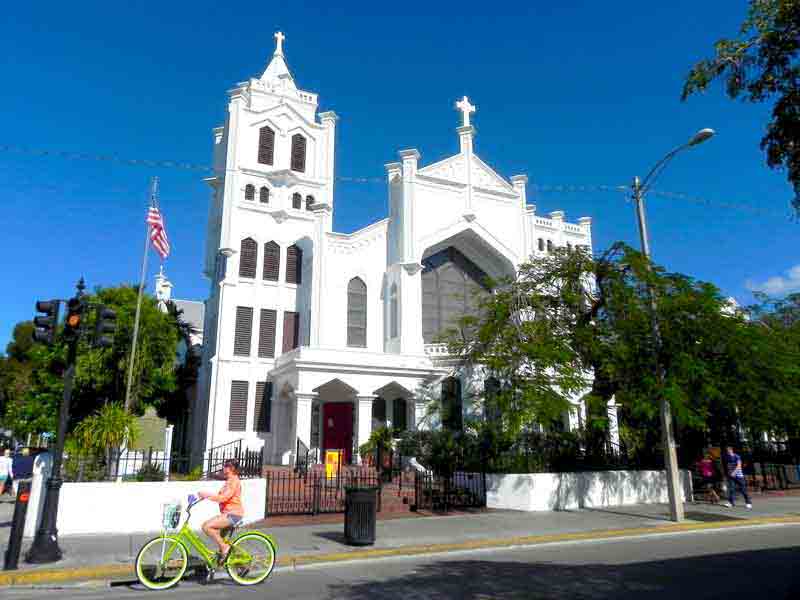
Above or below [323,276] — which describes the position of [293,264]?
above

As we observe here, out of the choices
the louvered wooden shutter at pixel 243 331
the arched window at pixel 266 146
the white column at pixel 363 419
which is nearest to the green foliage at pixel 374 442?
the white column at pixel 363 419

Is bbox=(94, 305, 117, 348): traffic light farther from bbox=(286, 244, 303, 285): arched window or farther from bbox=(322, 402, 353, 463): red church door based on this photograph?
bbox=(286, 244, 303, 285): arched window

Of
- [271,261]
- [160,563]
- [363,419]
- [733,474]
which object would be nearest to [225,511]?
[160,563]

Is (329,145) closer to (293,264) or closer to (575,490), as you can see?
(293,264)

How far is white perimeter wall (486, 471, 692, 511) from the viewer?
57.6 feet

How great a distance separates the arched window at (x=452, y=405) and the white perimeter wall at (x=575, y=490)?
7.63 m

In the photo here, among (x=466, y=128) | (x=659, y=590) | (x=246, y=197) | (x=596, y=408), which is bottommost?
(x=659, y=590)

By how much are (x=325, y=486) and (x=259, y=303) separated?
1492 centimetres

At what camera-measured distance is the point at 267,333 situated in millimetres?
30453

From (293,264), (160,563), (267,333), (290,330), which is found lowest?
(160,563)

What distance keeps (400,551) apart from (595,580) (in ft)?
13.1

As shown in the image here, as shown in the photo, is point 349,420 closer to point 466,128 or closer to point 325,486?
point 325,486

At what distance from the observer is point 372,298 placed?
3083 centimetres

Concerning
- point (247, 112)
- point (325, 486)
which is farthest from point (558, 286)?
point (247, 112)
